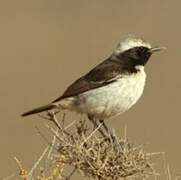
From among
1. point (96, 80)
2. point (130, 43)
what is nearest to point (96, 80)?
point (96, 80)

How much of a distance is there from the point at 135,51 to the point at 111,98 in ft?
1.86

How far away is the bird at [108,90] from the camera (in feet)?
25.5

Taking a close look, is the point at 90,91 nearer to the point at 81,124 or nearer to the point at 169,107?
the point at 81,124

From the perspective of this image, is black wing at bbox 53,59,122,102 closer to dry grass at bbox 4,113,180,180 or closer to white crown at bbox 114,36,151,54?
white crown at bbox 114,36,151,54

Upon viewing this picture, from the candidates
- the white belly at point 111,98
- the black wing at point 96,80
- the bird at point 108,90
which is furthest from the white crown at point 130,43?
the white belly at point 111,98

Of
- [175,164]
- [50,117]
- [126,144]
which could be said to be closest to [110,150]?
[126,144]

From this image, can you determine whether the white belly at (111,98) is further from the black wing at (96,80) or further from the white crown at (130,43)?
the white crown at (130,43)

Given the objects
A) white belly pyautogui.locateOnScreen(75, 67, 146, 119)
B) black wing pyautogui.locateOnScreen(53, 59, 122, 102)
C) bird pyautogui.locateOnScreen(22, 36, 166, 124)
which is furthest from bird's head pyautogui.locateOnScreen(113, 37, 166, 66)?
white belly pyautogui.locateOnScreen(75, 67, 146, 119)

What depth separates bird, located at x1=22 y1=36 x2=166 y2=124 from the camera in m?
7.76

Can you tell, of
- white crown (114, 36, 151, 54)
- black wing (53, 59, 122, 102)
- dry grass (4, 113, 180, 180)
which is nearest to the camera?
dry grass (4, 113, 180, 180)

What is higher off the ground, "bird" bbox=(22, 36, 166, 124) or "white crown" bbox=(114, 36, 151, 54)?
"white crown" bbox=(114, 36, 151, 54)

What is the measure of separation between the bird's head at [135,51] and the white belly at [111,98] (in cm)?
31

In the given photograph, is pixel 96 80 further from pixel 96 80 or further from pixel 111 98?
pixel 111 98

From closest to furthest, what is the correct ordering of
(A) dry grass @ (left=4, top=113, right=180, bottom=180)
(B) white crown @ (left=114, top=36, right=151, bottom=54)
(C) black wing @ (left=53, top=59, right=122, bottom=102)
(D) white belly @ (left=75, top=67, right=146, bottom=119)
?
(A) dry grass @ (left=4, top=113, right=180, bottom=180)
(D) white belly @ (left=75, top=67, right=146, bottom=119)
(C) black wing @ (left=53, top=59, right=122, bottom=102)
(B) white crown @ (left=114, top=36, right=151, bottom=54)
